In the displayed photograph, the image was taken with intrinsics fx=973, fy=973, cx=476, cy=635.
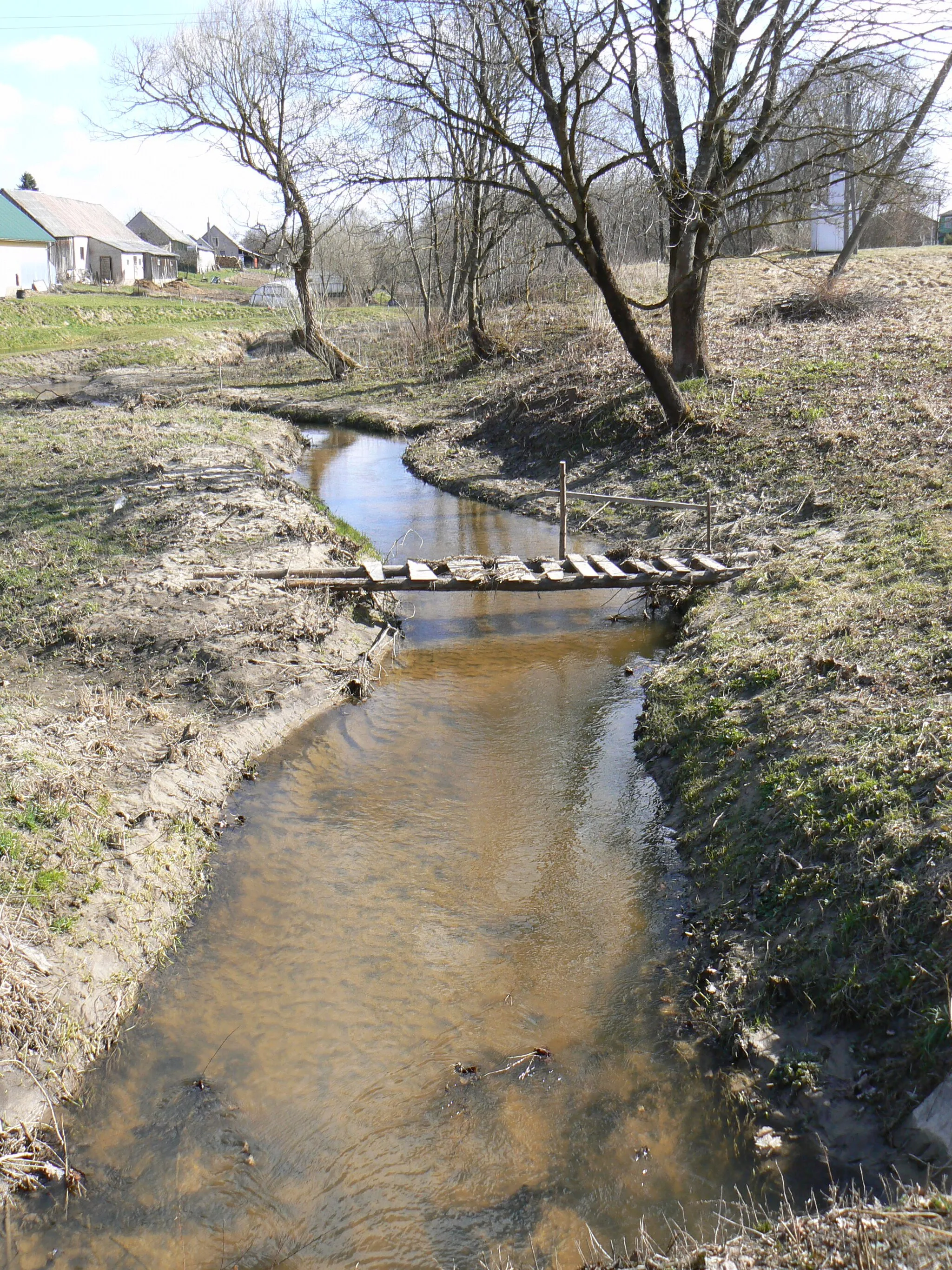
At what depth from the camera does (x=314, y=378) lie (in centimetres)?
3142

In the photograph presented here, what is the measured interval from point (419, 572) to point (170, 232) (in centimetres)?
8764

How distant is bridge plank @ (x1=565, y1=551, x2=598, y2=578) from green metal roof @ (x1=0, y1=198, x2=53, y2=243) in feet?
159

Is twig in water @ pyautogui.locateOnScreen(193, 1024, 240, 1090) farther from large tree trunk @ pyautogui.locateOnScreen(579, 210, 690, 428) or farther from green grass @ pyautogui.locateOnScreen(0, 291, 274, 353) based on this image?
green grass @ pyautogui.locateOnScreen(0, 291, 274, 353)

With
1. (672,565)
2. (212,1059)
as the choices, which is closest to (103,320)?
(672,565)

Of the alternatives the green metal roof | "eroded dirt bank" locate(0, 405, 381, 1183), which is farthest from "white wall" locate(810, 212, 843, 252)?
the green metal roof

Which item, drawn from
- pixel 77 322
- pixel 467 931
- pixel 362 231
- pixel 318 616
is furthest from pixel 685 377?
pixel 77 322

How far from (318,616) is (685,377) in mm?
10300

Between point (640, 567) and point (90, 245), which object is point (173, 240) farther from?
point (640, 567)

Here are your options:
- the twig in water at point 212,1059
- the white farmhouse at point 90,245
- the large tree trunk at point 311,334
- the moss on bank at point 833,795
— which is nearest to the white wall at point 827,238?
the large tree trunk at point 311,334

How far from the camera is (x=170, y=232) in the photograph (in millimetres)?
86375

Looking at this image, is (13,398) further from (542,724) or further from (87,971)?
(87,971)

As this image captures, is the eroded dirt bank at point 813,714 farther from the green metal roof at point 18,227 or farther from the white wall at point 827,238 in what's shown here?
the green metal roof at point 18,227

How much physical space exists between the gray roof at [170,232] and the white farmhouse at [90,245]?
12.5 meters

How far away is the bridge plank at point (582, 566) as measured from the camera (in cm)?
1059
